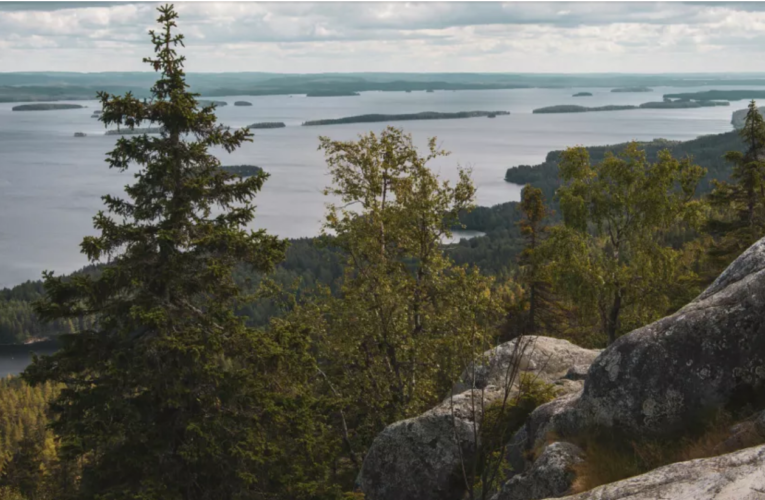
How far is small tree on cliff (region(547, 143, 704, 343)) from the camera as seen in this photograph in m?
24.8

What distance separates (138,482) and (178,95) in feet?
25.6

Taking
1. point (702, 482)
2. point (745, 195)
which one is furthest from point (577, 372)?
point (745, 195)

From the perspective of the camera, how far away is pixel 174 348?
12.6 metres

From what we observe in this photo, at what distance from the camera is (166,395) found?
12938 mm

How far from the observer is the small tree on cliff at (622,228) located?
24.8 m

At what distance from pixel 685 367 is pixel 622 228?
51.6 ft

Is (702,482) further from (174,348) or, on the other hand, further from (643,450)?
(174,348)

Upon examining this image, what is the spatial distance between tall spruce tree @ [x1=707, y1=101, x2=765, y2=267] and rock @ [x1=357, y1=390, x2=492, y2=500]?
21.5 metres

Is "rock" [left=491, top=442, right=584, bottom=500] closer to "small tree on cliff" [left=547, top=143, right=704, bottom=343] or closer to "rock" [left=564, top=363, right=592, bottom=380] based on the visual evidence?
"rock" [left=564, top=363, right=592, bottom=380]

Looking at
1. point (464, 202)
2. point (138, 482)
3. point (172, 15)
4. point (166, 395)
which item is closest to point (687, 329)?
point (166, 395)

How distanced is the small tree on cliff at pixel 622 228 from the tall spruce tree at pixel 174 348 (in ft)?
47.4

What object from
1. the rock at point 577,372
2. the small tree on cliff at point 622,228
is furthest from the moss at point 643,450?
the small tree on cliff at point 622,228

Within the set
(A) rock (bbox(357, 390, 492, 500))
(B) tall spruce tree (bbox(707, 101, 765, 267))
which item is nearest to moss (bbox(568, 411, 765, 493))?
(A) rock (bbox(357, 390, 492, 500))

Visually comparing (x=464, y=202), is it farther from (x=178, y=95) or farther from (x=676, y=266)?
(x=178, y=95)
